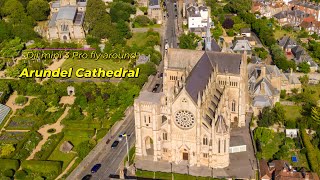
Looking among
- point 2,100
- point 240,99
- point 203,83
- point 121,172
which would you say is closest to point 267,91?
point 240,99

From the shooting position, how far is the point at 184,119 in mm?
108812

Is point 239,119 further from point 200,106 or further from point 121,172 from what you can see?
point 121,172

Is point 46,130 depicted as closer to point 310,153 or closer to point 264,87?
point 264,87

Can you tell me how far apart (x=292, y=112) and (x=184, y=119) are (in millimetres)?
43979

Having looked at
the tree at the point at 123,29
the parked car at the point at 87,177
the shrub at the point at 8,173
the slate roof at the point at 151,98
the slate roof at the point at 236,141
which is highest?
the tree at the point at 123,29

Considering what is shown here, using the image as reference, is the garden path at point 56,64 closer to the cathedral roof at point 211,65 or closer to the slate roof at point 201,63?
the slate roof at point 201,63

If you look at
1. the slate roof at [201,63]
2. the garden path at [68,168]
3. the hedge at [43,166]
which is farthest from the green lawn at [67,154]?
the slate roof at [201,63]

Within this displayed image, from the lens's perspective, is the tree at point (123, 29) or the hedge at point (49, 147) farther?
the tree at point (123, 29)

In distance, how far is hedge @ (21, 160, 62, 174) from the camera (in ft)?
370

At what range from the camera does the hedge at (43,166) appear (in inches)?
4434

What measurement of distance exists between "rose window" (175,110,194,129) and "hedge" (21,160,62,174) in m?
30.1

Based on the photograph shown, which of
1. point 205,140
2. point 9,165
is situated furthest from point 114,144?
point 205,140

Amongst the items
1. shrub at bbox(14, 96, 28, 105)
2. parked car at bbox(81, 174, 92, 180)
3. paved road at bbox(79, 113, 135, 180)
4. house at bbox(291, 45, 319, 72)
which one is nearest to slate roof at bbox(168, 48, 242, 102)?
paved road at bbox(79, 113, 135, 180)

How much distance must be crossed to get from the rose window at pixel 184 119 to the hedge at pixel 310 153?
2932cm
